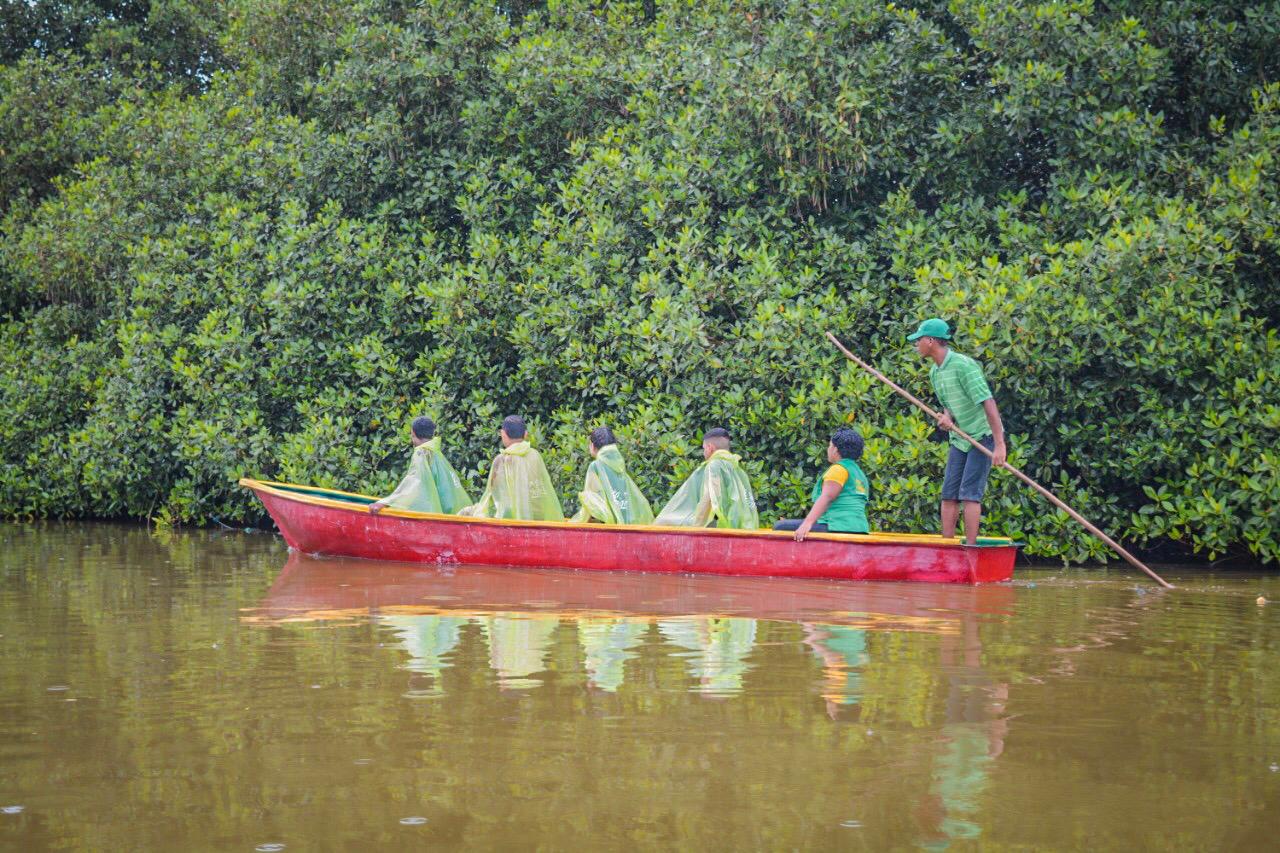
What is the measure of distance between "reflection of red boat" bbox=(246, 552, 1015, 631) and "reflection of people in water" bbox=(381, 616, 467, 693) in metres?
0.30

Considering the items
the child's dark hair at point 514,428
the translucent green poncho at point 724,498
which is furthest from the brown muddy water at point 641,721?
the child's dark hair at point 514,428

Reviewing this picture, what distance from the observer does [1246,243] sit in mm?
12391

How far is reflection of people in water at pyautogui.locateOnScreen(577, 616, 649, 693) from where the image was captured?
6691mm

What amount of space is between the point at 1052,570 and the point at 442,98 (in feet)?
29.2

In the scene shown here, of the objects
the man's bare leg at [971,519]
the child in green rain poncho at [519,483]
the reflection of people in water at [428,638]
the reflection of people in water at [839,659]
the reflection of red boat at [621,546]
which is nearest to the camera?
the reflection of people in water at [839,659]

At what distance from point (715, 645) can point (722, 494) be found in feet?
12.7

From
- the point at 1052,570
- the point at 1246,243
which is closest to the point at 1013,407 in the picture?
the point at 1052,570

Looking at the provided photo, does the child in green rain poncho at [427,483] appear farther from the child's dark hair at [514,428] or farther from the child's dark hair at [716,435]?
the child's dark hair at [716,435]

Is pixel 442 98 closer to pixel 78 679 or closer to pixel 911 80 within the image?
pixel 911 80

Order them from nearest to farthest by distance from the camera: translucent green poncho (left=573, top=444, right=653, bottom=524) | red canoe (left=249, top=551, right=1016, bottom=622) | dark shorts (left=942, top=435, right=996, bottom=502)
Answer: red canoe (left=249, top=551, right=1016, bottom=622)
dark shorts (left=942, top=435, right=996, bottom=502)
translucent green poncho (left=573, top=444, right=653, bottom=524)

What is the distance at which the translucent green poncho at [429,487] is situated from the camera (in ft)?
40.7

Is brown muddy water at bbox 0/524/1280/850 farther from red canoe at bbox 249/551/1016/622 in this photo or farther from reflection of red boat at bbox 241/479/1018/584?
reflection of red boat at bbox 241/479/1018/584

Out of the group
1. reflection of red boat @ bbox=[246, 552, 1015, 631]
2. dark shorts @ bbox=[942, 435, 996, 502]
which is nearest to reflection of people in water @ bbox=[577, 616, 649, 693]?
reflection of red boat @ bbox=[246, 552, 1015, 631]

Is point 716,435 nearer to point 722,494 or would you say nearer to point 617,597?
point 722,494
